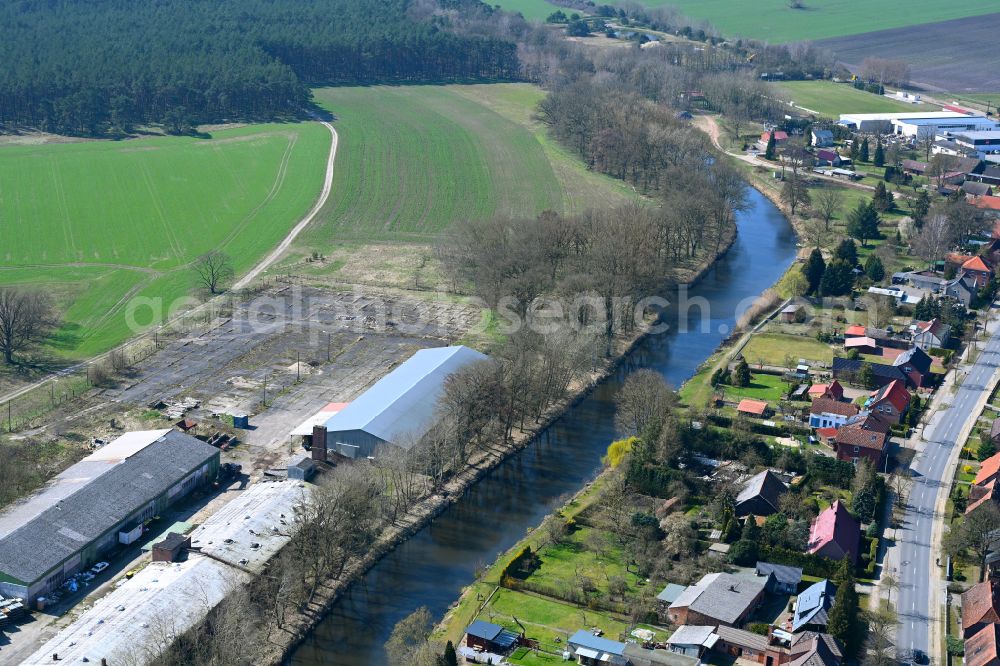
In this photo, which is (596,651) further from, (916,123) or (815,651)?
(916,123)

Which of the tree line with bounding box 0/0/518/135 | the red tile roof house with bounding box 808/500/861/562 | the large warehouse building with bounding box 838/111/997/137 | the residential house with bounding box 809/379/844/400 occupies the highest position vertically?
the tree line with bounding box 0/0/518/135

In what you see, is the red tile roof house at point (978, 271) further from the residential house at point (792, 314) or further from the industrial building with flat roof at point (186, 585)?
the industrial building with flat roof at point (186, 585)

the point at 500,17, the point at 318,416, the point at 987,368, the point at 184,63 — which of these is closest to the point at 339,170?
the point at 184,63

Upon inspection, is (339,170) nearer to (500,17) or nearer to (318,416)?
(318,416)

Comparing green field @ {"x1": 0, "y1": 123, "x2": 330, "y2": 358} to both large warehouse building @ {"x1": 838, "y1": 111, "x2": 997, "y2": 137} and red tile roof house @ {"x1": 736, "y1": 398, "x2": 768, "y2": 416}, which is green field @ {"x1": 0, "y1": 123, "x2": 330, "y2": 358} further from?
large warehouse building @ {"x1": 838, "y1": 111, "x2": 997, "y2": 137}

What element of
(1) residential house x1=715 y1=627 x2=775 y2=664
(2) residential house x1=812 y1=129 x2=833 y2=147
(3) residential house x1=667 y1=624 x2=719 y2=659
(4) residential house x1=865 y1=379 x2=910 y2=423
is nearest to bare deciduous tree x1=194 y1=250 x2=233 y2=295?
(4) residential house x1=865 y1=379 x2=910 y2=423

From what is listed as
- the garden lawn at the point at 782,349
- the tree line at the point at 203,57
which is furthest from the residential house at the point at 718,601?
the tree line at the point at 203,57
